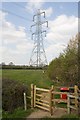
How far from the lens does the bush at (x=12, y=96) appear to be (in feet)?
45.2

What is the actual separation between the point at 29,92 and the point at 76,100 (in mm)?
4410

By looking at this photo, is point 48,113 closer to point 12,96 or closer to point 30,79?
point 12,96

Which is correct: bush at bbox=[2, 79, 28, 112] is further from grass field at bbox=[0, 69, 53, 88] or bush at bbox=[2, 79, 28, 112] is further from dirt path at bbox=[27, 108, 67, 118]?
grass field at bbox=[0, 69, 53, 88]

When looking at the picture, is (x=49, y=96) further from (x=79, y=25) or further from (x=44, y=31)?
(x=44, y=31)

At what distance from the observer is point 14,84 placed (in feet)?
48.6

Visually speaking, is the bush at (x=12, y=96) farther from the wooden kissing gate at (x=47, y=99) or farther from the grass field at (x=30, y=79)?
the grass field at (x=30, y=79)

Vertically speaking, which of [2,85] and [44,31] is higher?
[44,31]

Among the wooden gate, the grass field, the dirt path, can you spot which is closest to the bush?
the wooden gate

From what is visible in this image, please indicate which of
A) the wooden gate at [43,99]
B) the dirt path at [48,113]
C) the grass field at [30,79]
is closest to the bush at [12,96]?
the wooden gate at [43,99]

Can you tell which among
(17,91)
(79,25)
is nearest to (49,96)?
(17,91)

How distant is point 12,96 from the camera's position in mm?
13906

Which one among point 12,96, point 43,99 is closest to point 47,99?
point 43,99

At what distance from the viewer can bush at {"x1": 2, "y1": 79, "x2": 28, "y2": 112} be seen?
1377 cm

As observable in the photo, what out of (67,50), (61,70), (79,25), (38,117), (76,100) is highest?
(79,25)
